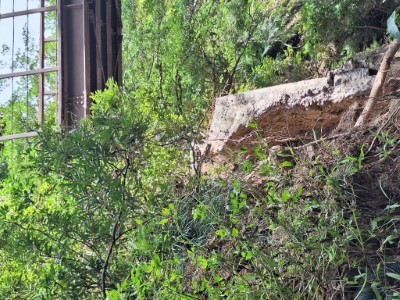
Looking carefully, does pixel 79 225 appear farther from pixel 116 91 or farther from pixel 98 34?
pixel 98 34

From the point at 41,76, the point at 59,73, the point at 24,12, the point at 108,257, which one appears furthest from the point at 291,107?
the point at 24,12

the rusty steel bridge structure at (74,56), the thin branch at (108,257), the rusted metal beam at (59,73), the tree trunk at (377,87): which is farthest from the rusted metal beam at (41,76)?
the tree trunk at (377,87)

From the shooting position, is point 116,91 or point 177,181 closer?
point 177,181

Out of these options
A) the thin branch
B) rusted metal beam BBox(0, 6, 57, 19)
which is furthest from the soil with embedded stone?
rusted metal beam BBox(0, 6, 57, 19)

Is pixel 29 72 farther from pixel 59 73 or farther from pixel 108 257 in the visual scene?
pixel 108 257

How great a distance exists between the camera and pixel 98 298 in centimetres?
255

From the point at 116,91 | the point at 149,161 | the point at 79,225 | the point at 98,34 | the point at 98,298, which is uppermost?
the point at 98,34

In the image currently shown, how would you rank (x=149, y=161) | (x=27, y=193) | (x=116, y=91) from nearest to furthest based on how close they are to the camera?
(x=27, y=193), (x=149, y=161), (x=116, y=91)

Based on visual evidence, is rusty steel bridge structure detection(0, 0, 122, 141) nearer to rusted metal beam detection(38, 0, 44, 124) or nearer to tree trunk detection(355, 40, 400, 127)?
rusted metal beam detection(38, 0, 44, 124)

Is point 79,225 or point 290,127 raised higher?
point 290,127

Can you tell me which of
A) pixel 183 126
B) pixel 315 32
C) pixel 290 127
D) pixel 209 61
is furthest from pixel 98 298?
pixel 315 32

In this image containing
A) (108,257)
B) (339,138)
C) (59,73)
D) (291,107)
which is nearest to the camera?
(108,257)

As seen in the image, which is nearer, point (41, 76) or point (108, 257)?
point (108, 257)

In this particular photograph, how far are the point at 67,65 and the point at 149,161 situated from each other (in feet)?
6.60
